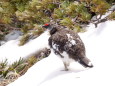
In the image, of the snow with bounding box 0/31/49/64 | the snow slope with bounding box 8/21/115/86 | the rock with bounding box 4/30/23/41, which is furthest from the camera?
the rock with bounding box 4/30/23/41

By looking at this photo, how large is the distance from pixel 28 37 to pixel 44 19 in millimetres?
685

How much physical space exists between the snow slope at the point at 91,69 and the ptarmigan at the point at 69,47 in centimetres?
17

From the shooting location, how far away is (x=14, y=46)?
654cm

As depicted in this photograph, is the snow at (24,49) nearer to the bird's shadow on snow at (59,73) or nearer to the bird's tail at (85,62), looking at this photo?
the bird's shadow on snow at (59,73)

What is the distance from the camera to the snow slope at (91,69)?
3.53 meters

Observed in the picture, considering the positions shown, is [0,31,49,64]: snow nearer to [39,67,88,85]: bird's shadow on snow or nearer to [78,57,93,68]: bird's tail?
[39,67,88,85]: bird's shadow on snow

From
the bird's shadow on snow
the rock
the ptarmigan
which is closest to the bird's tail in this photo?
the ptarmigan

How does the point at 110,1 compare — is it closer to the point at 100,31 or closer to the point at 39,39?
the point at 100,31

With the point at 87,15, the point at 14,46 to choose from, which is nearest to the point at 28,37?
the point at 14,46

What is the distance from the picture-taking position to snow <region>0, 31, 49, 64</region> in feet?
19.5

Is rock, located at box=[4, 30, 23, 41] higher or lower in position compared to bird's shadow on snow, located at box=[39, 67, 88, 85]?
lower

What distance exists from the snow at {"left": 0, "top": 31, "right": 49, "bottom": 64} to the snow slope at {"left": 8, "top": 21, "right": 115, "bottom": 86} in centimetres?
92

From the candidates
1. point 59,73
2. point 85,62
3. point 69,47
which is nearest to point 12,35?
point 59,73

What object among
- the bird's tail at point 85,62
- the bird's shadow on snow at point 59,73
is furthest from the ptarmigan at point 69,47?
the bird's shadow on snow at point 59,73
